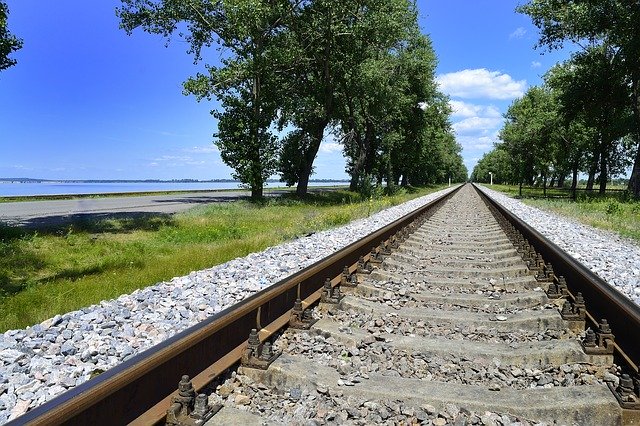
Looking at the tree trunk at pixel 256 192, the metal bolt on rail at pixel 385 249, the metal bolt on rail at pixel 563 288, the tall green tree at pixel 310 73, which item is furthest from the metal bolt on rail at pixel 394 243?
the tall green tree at pixel 310 73

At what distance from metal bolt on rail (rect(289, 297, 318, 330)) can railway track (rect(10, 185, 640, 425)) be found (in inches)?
0.4

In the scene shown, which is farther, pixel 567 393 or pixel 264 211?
pixel 264 211

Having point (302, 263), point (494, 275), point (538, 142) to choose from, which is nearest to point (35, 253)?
point (302, 263)

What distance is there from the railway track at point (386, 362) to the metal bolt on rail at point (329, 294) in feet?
0.04

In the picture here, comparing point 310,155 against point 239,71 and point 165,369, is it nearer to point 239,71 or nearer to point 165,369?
point 239,71

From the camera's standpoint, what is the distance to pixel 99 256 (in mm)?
9781

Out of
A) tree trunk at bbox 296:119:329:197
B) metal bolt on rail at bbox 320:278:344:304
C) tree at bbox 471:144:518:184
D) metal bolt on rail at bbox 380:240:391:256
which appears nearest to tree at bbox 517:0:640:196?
tree trunk at bbox 296:119:329:197

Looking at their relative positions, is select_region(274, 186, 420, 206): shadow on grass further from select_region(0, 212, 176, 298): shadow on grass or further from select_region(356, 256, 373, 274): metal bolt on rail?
select_region(356, 256, 373, 274): metal bolt on rail

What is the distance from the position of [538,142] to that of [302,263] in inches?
1589

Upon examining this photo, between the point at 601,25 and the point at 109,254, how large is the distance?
2466 centimetres

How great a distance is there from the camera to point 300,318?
14.0 feet

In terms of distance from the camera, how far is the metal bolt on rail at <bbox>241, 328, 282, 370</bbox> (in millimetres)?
3340

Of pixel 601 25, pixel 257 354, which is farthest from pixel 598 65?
pixel 257 354

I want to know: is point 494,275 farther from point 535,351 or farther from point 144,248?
point 144,248
